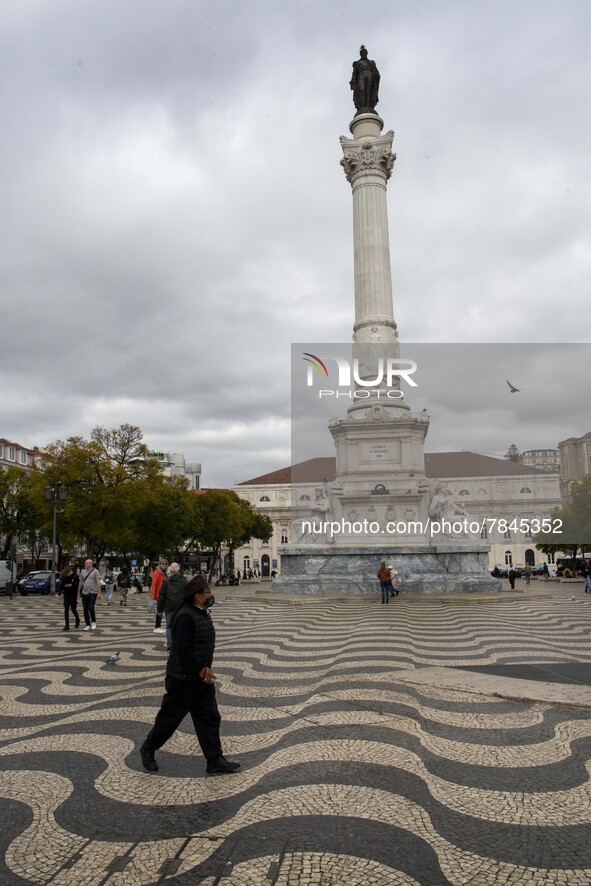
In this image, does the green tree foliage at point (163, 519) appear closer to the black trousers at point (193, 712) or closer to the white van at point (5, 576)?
the white van at point (5, 576)

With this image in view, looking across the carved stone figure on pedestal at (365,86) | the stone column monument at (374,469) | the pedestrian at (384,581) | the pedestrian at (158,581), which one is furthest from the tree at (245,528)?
the pedestrian at (158,581)

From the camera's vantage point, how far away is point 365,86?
114 ft

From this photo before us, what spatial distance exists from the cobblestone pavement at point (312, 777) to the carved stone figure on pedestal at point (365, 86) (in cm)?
3264

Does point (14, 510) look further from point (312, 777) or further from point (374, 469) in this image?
point (312, 777)

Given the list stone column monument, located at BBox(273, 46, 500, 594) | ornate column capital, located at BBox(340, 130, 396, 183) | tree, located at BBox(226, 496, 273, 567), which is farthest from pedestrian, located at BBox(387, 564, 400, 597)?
tree, located at BBox(226, 496, 273, 567)

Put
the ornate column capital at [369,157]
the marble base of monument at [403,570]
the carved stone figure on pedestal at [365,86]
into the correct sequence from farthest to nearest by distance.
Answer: the carved stone figure on pedestal at [365,86]
the ornate column capital at [369,157]
the marble base of monument at [403,570]

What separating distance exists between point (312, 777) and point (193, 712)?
1.02 meters

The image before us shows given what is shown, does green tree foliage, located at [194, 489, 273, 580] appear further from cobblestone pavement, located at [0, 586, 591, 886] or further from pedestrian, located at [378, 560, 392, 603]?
cobblestone pavement, located at [0, 586, 591, 886]

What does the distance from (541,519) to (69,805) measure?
79.8 meters

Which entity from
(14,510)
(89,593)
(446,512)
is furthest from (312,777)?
(14,510)

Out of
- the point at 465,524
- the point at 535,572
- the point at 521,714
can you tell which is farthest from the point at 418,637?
the point at 535,572

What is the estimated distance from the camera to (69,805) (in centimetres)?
427

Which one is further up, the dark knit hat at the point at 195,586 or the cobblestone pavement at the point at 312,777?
the dark knit hat at the point at 195,586

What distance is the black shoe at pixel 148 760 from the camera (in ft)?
16.1
